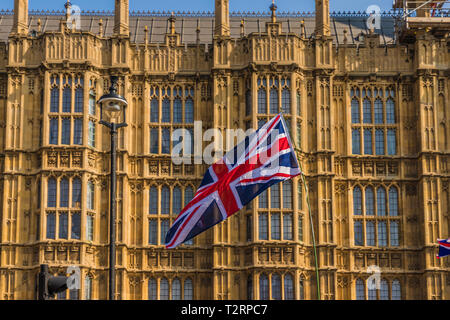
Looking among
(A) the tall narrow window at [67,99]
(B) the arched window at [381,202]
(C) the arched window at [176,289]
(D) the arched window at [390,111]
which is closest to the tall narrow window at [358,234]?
(B) the arched window at [381,202]

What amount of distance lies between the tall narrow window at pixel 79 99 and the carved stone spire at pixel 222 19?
7543mm

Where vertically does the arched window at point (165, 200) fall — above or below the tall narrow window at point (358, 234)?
above

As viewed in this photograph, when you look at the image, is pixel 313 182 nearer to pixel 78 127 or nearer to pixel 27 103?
pixel 78 127

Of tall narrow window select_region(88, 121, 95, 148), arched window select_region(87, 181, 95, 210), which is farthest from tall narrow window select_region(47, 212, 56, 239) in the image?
tall narrow window select_region(88, 121, 95, 148)

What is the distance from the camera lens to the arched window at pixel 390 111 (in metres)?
49.2

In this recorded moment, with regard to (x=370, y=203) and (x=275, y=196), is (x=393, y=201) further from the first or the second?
(x=275, y=196)

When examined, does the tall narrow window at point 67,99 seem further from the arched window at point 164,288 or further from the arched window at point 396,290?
the arched window at point 396,290

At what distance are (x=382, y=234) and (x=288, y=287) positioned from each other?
6.06 metres

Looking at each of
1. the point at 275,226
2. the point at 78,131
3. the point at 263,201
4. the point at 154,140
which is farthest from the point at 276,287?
the point at 78,131

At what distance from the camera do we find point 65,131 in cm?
4678

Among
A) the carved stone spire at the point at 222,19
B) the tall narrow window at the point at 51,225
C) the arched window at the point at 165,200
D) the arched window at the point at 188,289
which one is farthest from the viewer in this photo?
the carved stone spire at the point at 222,19
